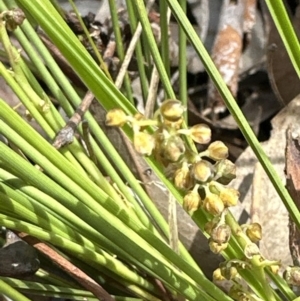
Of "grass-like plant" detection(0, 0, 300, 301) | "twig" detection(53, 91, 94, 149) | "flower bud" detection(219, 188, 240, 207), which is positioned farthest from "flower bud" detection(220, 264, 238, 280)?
"twig" detection(53, 91, 94, 149)

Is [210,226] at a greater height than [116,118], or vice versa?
[116,118]

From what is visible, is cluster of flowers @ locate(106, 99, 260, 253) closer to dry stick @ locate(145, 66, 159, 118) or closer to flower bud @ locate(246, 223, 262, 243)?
flower bud @ locate(246, 223, 262, 243)

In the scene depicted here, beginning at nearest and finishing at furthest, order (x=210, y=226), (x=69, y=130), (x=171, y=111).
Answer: (x=171, y=111) < (x=210, y=226) < (x=69, y=130)

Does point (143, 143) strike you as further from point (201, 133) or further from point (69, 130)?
point (69, 130)

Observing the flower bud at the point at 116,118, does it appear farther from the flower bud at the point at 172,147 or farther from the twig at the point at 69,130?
the twig at the point at 69,130

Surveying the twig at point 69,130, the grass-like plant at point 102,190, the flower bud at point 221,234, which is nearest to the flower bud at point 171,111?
the grass-like plant at point 102,190

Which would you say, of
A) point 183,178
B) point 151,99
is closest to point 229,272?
point 183,178

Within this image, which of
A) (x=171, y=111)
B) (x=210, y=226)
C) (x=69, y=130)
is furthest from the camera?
(x=69, y=130)

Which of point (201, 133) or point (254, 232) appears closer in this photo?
point (201, 133)
